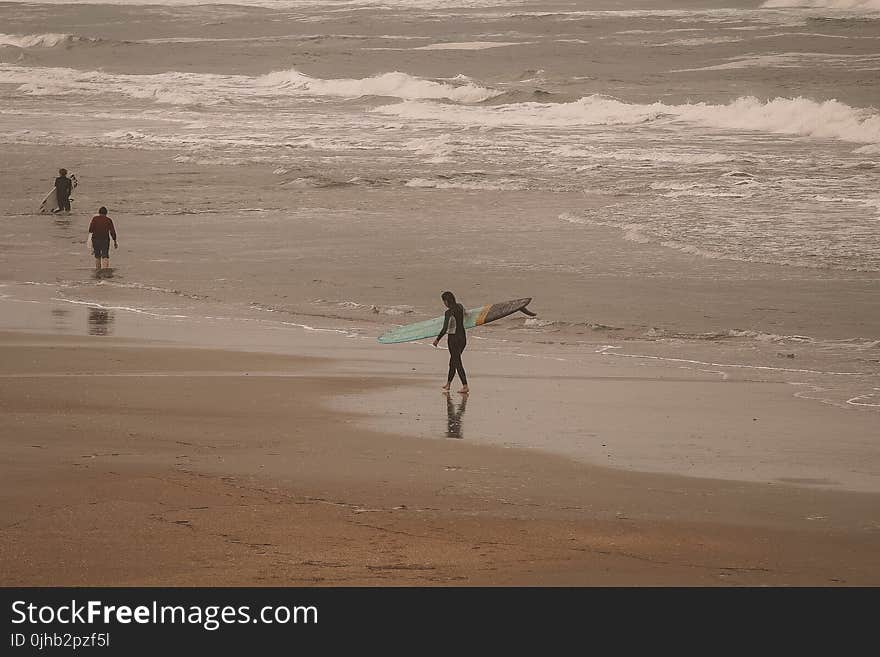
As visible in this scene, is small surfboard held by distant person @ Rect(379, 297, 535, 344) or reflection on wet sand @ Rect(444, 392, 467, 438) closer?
reflection on wet sand @ Rect(444, 392, 467, 438)

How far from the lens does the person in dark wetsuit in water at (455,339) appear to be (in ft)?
40.1

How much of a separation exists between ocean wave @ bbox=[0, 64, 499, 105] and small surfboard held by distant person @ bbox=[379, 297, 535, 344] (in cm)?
4886

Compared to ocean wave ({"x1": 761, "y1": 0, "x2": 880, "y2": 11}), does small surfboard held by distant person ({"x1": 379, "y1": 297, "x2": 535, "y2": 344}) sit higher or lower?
lower

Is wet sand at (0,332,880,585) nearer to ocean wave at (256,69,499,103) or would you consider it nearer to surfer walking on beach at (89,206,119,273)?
Result: surfer walking on beach at (89,206,119,273)

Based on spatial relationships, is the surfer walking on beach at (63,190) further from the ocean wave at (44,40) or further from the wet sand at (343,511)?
the ocean wave at (44,40)

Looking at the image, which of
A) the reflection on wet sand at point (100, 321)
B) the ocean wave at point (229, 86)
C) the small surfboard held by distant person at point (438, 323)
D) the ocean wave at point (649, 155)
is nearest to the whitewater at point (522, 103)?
the ocean wave at point (649, 155)

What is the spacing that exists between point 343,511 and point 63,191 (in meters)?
19.9

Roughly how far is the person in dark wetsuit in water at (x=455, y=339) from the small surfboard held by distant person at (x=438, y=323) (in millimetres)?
1480

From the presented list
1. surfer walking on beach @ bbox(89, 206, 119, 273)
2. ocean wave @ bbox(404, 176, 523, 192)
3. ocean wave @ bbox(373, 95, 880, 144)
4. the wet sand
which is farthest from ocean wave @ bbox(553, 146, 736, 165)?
the wet sand

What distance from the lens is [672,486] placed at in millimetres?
8930

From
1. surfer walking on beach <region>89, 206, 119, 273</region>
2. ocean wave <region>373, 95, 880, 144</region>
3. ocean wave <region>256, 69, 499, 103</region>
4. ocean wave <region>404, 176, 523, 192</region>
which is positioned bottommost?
surfer walking on beach <region>89, 206, 119, 273</region>

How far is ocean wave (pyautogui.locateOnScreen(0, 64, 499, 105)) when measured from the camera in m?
64.8

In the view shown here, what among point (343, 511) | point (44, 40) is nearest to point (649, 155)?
point (343, 511)
